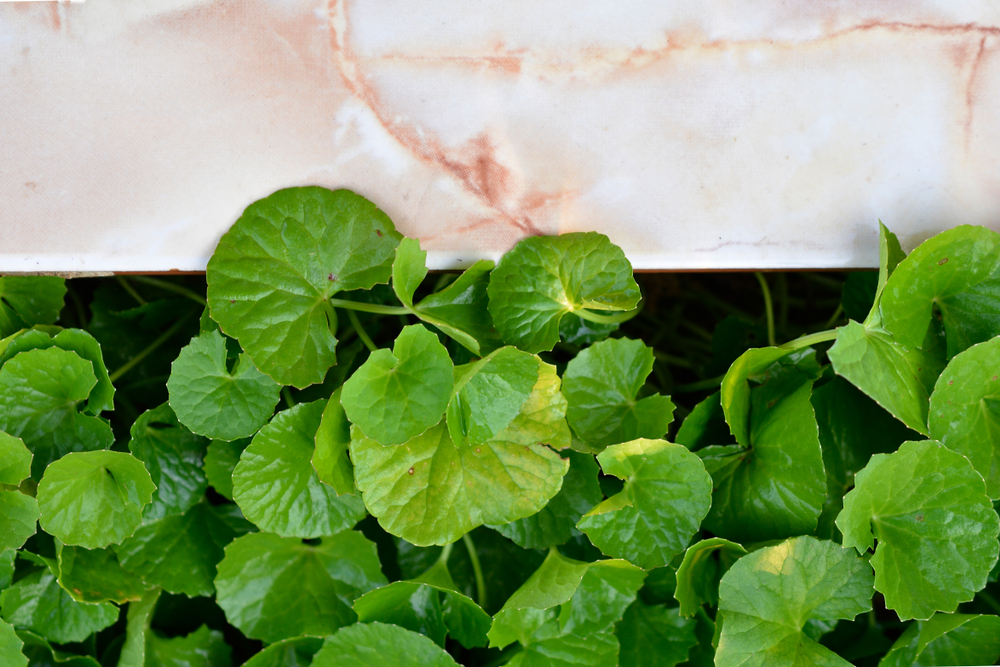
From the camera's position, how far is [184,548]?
67 cm

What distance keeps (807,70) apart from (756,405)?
30 centimetres

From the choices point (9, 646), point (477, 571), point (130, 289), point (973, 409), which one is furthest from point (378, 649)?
point (973, 409)

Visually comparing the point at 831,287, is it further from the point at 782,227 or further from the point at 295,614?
the point at 295,614

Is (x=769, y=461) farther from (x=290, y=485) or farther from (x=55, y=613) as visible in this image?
(x=55, y=613)

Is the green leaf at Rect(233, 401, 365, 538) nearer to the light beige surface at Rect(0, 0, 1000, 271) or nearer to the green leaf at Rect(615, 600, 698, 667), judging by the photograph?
the light beige surface at Rect(0, 0, 1000, 271)

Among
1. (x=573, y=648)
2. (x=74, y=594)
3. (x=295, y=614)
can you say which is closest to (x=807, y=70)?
(x=573, y=648)

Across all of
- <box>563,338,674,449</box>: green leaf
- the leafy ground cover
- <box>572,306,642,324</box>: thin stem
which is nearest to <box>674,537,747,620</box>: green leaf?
the leafy ground cover

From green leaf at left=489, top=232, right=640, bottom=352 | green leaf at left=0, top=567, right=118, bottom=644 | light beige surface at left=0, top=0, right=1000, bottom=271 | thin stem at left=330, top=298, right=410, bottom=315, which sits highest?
light beige surface at left=0, top=0, right=1000, bottom=271

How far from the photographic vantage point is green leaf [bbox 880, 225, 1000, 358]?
21.3 inches

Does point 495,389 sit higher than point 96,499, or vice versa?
point 495,389

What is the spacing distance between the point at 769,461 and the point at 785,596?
4.6 inches

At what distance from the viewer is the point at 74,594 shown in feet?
2.06

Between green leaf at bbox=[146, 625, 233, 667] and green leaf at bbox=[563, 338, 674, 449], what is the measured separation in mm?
457

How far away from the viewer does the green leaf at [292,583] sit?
654mm
